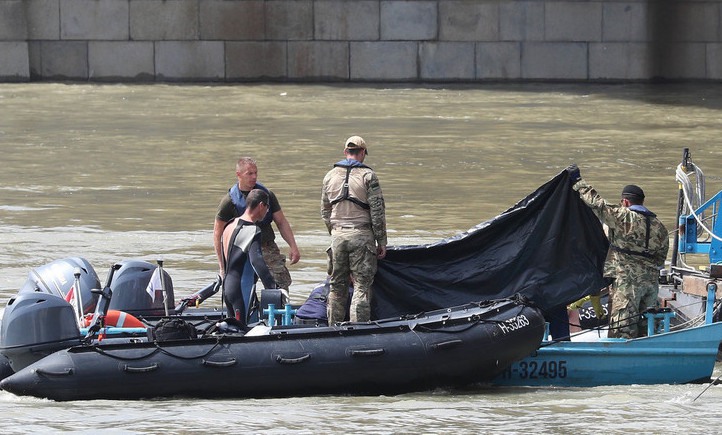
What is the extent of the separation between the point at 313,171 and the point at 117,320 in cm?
1003

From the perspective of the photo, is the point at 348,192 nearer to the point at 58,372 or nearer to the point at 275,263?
the point at 275,263

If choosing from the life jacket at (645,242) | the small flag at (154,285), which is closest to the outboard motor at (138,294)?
the small flag at (154,285)

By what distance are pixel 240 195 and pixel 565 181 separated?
8.49ft

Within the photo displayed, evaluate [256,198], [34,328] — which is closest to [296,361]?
[256,198]

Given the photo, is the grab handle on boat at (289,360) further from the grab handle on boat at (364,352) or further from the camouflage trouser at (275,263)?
Answer: the camouflage trouser at (275,263)

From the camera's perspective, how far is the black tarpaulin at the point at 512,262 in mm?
10469

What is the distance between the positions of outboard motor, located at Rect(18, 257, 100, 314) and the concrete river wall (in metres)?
19.5

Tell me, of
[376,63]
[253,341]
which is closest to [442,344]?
[253,341]

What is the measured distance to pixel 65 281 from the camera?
10.6 meters

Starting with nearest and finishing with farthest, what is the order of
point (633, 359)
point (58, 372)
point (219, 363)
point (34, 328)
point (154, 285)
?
Answer: point (58, 372), point (219, 363), point (34, 328), point (633, 359), point (154, 285)

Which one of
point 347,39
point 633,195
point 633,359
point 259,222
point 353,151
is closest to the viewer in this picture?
point 633,359

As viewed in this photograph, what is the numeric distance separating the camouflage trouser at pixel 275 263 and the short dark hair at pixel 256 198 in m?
0.77

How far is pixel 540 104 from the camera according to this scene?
1085 inches

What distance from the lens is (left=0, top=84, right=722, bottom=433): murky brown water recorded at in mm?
9141
